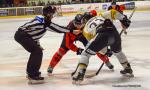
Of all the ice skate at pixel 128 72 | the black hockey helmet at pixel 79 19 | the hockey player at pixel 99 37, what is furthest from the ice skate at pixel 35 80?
the ice skate at pixel 128 72

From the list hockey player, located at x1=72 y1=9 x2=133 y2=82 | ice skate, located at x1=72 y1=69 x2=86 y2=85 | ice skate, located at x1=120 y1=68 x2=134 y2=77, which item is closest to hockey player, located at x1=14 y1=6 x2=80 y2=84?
hockey player, located at x1=72 y1=9 x2=133 y2=82

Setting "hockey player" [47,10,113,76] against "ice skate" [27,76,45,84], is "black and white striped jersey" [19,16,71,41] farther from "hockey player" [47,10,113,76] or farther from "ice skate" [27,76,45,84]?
"ice skate" [27,76,45,84]

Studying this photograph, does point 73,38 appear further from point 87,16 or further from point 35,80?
point 35,80

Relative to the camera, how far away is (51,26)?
511 centimetres

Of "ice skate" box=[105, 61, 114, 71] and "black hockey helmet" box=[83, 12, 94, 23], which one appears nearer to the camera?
"black hockey helmet" box=[83, 12, 94, 23]

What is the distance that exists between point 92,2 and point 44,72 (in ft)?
45.3

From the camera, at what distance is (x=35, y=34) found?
5141 millimetres

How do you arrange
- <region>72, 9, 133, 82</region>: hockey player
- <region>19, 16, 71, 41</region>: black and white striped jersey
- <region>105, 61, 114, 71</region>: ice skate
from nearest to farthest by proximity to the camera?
<region>72, 9, 133, 82</region>: hockey player
<region>19, 16, 71, 41</region>: black and white striped jersey
<region>105, 61, 114, 71</region>: ice skate

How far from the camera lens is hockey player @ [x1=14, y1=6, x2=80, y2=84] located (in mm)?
5086

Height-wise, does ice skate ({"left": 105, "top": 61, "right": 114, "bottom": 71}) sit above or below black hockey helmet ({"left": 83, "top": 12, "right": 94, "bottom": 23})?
below

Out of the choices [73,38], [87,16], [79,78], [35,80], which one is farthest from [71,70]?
[87,16]

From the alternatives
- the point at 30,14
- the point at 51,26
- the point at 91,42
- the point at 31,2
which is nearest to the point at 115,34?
the point at 91,42

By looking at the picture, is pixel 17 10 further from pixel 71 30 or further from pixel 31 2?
pixel 71 30

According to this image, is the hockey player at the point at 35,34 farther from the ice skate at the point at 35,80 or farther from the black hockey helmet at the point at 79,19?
the black hockey helmet at the point at 79,19
